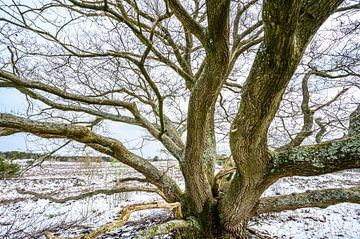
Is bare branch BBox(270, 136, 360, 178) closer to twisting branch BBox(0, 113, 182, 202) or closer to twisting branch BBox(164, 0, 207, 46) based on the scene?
twisting branch BBox(164, 0, 207, 46)

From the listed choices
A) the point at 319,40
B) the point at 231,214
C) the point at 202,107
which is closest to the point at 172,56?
the point at 202,107

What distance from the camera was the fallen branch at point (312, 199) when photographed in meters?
2.28

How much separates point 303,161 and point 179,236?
2.11m

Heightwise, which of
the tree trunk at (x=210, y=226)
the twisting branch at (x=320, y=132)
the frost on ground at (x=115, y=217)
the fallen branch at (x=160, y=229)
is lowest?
the frost on ground at (x=115, y=217)

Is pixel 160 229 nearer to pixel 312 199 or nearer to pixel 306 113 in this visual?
pixel 312 199

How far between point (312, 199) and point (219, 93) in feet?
5.12

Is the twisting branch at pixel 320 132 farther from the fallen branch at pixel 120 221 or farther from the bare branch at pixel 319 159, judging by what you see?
the fallen branch at pixel 120 221

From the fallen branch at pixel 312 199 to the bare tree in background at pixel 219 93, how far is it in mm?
11

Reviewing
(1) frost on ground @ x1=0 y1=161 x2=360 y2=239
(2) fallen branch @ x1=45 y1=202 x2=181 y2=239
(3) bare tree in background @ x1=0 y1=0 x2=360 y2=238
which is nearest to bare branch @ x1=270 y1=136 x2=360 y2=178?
(3) bare tree in background @ x1=0 y1=0 x2=360 y2=238

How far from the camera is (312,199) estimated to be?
245 centimetres

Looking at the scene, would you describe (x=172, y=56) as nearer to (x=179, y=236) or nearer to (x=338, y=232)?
(x=179, y=236)

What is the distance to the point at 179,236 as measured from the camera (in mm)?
3213

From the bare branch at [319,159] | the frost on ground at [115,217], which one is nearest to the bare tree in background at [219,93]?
the bare branch at [319,159]

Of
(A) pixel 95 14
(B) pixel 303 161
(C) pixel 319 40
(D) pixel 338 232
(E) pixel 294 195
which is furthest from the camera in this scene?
(D) pixel 338 232
